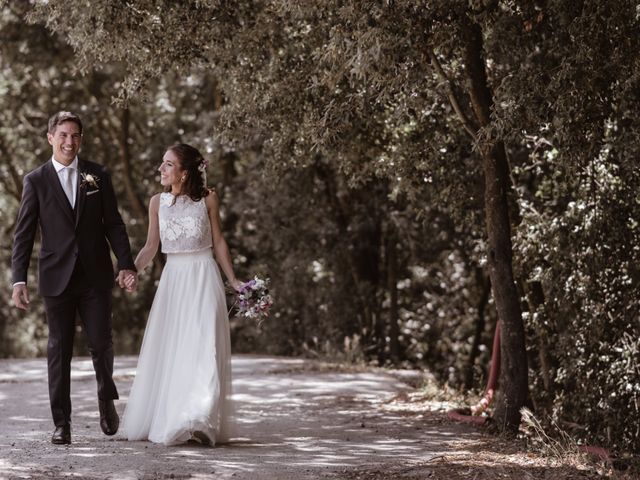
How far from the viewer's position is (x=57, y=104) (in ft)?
72.4

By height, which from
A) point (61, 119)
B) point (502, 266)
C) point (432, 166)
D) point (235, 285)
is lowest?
point (235, 285)

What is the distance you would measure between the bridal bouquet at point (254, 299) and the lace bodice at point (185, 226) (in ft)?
1.50

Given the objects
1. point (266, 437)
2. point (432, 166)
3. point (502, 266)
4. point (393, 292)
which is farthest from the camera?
point (393, 292)

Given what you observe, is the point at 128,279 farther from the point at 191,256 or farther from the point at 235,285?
the point at 235,285

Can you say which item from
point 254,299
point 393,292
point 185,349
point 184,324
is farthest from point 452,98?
point 393,292

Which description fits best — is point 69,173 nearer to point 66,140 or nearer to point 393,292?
point 66,140

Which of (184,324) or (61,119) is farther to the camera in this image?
(184,324)

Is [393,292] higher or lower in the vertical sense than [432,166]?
lower

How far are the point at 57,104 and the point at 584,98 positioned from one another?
16.3 metres

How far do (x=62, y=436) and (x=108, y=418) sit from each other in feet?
1.26

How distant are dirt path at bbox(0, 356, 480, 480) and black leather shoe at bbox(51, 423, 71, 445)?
60 mm

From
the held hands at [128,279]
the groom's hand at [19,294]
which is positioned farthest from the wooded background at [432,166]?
the groom's hand at [19,294]

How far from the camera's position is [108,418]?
7.66 meters

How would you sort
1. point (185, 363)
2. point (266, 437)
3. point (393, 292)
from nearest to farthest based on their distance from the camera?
point (185, 363) → point (266, 437) → point (393, 292)
